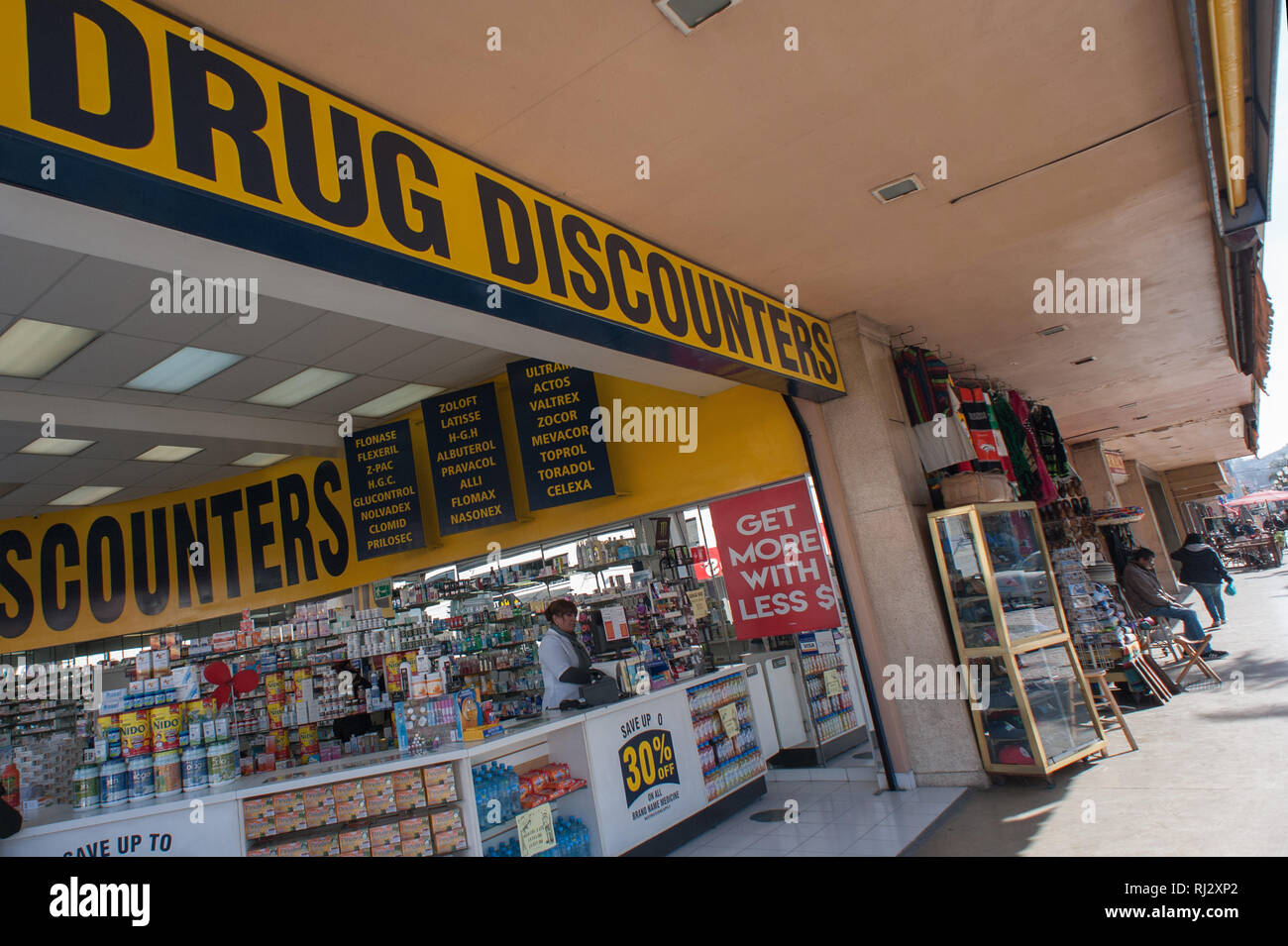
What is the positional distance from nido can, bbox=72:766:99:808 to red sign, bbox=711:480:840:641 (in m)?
4.60

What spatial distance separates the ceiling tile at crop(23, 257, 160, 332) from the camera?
447 centimetres

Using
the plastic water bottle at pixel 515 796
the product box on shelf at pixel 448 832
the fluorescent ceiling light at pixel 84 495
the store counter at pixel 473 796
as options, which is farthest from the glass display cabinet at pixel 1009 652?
the fluorescent ceiling light at pixel 84 495

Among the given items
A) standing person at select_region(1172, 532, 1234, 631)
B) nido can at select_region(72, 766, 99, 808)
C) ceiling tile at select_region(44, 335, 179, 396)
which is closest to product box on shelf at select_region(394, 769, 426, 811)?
nido can at select_region(72, 766, 99, 808)

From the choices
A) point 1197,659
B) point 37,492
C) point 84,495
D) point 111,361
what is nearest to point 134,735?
point 111,361

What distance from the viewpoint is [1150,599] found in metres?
8.38

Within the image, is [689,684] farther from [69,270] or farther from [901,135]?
[69,270]

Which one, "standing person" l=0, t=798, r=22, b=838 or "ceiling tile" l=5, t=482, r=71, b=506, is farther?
"ceiling tile" l=5, t=482, r=71, b=506

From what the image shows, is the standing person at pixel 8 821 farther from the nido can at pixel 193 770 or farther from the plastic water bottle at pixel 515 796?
the plastic water bottle at pixel 515 796

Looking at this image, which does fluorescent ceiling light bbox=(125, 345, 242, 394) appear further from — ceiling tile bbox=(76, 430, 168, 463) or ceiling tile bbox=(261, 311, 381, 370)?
ceiling tile bbox=(76, 430, 168, 463)

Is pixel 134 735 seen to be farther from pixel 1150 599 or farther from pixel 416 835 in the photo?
pixel 1150 599

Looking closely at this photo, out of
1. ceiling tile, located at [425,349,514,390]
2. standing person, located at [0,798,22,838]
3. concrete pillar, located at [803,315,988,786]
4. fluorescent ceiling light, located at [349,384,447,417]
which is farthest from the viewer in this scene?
fluorescent ceiling light, located at [349,384,447,417]

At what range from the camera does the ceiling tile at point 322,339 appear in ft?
18.2

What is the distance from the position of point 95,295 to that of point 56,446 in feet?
9.70
